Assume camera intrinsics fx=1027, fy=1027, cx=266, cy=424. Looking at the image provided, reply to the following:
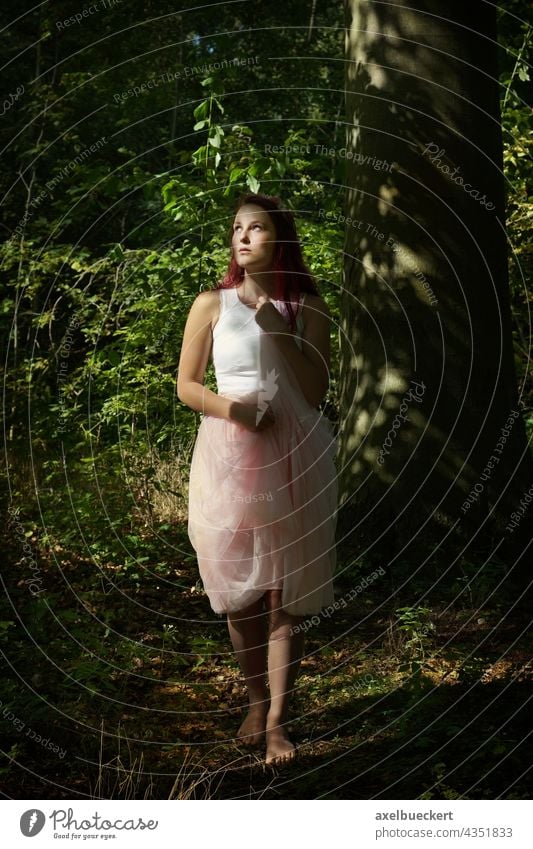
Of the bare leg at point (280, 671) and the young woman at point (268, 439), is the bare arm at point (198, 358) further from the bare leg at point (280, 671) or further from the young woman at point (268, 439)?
the bare leg at point (280, 671)

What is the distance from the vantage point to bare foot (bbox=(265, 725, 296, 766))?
388 centimetres

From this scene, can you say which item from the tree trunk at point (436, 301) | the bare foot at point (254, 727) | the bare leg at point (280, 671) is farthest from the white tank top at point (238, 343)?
the tree trunk at point (436, 301)

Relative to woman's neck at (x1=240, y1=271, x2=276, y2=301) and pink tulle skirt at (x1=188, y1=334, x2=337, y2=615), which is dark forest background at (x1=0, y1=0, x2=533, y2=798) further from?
woman's neck at (x1=240, y1=271, x2=276, y2=301)

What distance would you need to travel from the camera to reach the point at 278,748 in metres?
3.89

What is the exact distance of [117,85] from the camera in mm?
14273

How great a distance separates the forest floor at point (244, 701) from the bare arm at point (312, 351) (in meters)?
1.41

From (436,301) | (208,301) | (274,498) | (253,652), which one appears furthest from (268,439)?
(436,301)

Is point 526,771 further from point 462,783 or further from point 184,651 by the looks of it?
point 184,651

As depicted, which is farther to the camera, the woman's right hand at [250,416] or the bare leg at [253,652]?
the bare leg at [253,652]

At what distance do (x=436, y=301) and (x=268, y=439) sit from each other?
2120 millimetres

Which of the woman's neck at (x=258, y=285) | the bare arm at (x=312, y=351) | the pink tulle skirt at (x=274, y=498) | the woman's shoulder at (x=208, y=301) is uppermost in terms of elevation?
the woman's neck at (x=258, y=285)

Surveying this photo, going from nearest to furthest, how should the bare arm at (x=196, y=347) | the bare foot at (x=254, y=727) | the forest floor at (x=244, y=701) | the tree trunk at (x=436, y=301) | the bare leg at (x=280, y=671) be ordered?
the forest floor at (x=244, y=701) < the bare leg at (x=280, y=671) < the bare arm at (x=196, y=347) < the bare foot at (x=254, y=727) < the tree trunk at (x=436, y=301)

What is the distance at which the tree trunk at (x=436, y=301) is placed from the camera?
223 inches

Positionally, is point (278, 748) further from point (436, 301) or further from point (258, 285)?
point (436, 301)
